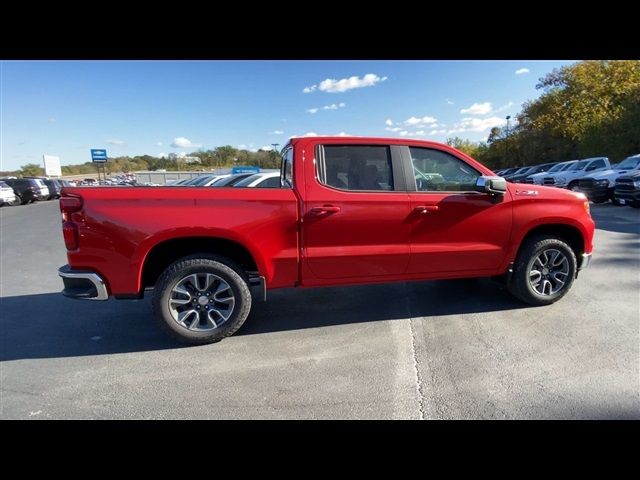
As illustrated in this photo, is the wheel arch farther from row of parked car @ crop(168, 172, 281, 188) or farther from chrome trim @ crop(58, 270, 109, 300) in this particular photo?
row of parked car @ crop(168, 172, 281, 188)

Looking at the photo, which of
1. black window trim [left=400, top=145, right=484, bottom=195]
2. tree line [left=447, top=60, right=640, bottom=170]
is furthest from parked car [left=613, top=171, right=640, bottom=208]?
tree line [left=447, top=60, right=640, bottom=170]

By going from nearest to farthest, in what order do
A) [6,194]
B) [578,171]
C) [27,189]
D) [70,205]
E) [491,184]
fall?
[70,205] < [491,184] < [578,171] < [6,194] < [27,189]

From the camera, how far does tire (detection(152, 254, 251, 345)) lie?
126 inches

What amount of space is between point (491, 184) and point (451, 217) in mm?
504

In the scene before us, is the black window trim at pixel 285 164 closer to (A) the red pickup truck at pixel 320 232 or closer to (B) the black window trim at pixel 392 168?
(A) the red pickup truck at pixel 320 232

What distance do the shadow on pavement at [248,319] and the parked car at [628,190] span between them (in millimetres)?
10482

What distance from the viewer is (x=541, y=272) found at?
155 inches

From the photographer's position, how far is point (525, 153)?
A: 4094cm

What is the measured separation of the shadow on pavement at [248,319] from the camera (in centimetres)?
344

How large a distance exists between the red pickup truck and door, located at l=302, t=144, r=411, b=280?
0.01 meters

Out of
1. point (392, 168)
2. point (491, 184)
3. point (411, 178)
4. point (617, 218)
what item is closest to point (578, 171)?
point (617, 218)

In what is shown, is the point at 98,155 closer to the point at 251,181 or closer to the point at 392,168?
the point at 251,181
